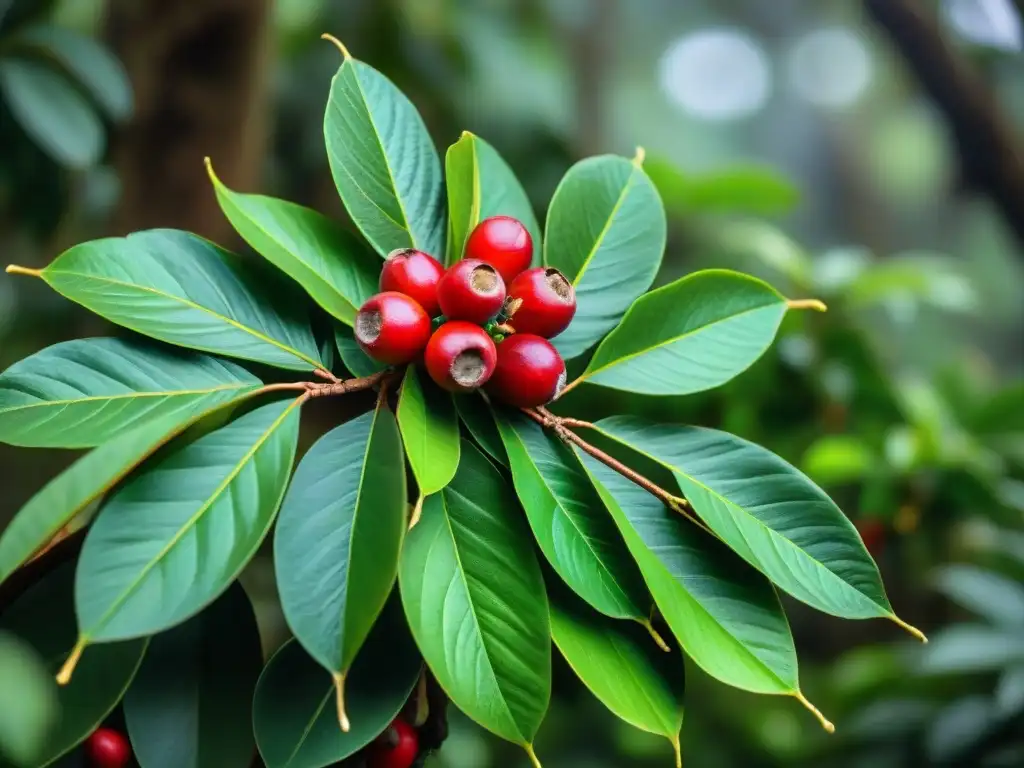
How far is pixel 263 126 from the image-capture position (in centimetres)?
126

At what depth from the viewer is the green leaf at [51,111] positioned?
3.05ft

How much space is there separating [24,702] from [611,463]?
0.66 meters

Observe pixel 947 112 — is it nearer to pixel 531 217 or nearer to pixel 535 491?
pixel 531 217

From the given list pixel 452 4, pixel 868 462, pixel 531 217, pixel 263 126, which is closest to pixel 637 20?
pixel 452 4

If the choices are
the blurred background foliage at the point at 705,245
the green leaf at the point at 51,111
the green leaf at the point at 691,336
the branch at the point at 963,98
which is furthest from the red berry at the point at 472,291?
the branch at the point at 963,98

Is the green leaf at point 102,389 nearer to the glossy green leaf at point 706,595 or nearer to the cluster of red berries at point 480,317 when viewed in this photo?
the cluster of red berries at point 480,317

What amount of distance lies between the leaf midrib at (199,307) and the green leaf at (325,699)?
0.51 feet

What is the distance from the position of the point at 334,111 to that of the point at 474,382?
20 centimetres

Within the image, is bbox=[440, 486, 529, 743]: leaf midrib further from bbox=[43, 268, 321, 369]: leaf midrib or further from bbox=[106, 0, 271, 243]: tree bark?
bbox=[106, 0, 271, 243]: tree bark

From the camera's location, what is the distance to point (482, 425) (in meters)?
0.47

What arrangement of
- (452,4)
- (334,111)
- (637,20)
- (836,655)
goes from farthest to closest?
(637,20) < (452,4) < (836,655) < (334,111)

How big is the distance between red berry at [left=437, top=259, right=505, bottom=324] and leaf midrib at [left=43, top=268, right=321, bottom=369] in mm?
94

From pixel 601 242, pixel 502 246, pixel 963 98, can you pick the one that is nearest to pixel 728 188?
pixel 963 98

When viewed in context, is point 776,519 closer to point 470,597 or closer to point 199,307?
point 470,597
